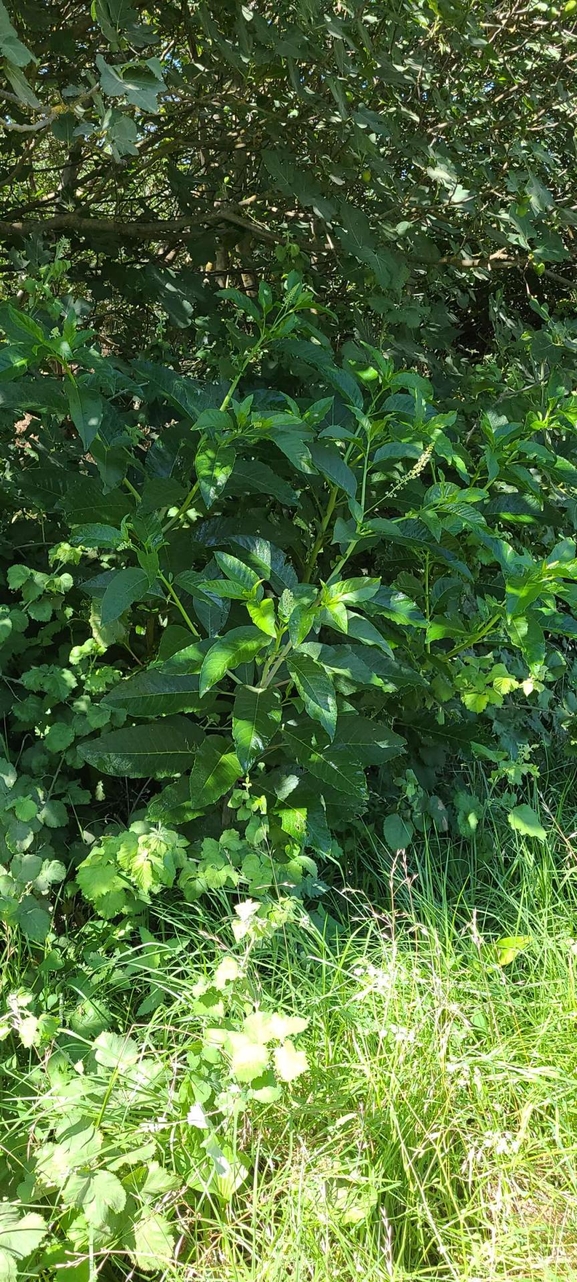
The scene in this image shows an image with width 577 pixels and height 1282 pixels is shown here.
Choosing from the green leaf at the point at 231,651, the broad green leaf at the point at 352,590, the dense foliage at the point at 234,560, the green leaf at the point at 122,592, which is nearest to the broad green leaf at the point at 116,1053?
the dense foliage at the point at 234,560

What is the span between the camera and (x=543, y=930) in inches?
85.1

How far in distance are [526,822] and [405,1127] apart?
2.95 ft

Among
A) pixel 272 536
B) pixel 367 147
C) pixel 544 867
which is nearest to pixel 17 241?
pixel 367 147

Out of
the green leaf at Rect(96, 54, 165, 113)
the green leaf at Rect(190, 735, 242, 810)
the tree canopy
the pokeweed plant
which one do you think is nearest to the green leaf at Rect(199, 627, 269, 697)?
the pokeweed plant

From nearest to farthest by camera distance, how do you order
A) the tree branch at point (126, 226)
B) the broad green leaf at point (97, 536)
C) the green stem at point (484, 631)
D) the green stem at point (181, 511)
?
the broad green leaf at point (97, 536), the green stem at point (181, 511), the green stem at point (484, 631), the tree branch at point (126, 226)

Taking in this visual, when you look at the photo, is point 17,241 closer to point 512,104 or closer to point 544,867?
point 512,104

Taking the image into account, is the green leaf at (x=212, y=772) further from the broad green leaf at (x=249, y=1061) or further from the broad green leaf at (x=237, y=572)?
the broad green leaf at (x=249, y=1061)

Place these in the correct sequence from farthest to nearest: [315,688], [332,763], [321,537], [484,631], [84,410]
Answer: [321,537]
[484,631]
[332,763]
[84,410]
[315,688]

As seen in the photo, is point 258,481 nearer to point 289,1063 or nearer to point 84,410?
point 84,410

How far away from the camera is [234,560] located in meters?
1.76

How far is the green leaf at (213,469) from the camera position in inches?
70.2

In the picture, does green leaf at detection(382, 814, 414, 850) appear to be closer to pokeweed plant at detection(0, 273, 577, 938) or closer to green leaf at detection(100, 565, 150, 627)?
pokeweed plant at detection(0, 273, 577, 938)

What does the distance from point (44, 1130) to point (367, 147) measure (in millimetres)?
2134

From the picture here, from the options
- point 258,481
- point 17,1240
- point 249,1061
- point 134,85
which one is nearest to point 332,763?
point 258,481
